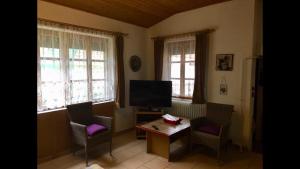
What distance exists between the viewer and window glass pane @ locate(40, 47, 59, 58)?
9.98 ft

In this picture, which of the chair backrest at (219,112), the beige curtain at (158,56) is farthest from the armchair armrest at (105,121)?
the chair backrest at (219,112)

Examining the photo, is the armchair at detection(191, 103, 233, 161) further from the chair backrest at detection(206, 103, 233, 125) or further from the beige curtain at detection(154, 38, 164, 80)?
the beige curtain at detection(154, 38, 164, 80)

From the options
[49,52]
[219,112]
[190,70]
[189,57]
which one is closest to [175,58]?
[189,57]

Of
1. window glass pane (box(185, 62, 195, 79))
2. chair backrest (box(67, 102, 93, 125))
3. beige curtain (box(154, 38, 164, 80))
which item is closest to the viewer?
chair backrest (box(67, 102, 93, 125))

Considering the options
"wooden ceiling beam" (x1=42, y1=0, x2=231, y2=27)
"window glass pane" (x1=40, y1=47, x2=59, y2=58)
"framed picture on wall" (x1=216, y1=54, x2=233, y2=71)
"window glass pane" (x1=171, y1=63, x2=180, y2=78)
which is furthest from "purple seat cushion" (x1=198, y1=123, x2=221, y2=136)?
"window glass pane" (x1=40, y1=47, x2=59, y2=58)

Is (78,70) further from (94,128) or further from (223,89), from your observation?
(223,89)

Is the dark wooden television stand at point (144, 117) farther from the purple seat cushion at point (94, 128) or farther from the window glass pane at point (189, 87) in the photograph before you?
the purple seat cushion at point (94, 128)

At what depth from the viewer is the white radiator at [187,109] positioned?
12.9 ft

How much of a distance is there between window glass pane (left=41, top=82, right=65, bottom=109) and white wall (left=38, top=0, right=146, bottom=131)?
107 cm

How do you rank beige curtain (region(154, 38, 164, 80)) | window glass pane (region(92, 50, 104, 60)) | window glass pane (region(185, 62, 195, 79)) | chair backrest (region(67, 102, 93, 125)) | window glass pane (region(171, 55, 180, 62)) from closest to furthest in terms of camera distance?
chair backrest (region(67, 102, 93, 125)) < window glass pane (region(92, 50, 104, 60)) < window glass pane (region(185, 62, 195, 79)) < window glass pane (region(171, 55, 180, 62)) < beige curtain (region(154, 38, 164, 80))

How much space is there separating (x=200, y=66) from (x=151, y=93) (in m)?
1.15
